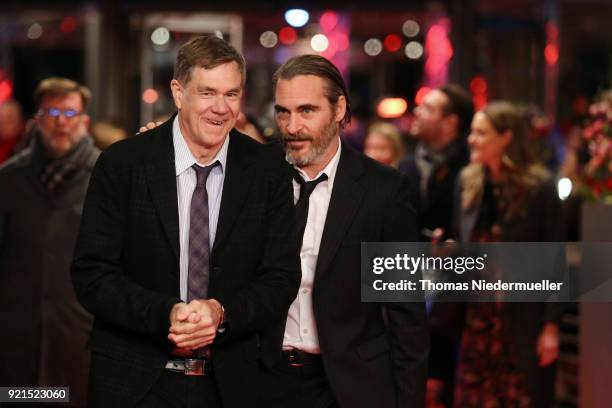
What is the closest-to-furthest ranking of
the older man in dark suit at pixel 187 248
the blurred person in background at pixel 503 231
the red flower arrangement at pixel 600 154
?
the older man in dark suit at pixel 187 248 → the blurred person in background at pixel 503 231 → the red flower arrangement at pixel 600 154

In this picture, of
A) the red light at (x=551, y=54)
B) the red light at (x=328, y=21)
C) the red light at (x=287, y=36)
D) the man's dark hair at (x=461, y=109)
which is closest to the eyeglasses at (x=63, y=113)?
the man's dark hair at (x=461, y=109)

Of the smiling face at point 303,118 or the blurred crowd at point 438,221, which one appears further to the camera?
the blurred crowd at point 438,221

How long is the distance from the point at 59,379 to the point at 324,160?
1.59 m

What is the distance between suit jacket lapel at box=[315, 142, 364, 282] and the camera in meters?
3.53

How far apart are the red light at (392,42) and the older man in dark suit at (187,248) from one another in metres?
7.75

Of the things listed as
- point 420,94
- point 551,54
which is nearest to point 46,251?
point 420,94

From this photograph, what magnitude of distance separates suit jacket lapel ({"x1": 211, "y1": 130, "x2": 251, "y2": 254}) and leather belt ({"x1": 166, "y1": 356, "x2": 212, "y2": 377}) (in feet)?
0.96

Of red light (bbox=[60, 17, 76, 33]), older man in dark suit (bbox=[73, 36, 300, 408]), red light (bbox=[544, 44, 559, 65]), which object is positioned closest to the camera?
older man in dark suit (bbox=[73, 36, 300, 408])

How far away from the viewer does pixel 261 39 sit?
395 inches

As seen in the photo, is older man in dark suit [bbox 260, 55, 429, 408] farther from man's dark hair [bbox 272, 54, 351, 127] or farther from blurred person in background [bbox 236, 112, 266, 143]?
blurred person in background [bbox 236, 112, 266, 143]

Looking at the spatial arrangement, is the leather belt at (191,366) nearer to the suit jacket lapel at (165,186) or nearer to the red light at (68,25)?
the suit jacket lapel at (165,186)

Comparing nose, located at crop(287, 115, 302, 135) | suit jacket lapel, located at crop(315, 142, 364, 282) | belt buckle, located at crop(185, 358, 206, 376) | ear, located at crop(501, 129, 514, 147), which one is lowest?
belt buckle, located at crop(185, 358, 206, 376)

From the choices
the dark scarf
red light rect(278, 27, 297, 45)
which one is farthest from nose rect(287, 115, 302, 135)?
red light rect(278, 27, 297, 45)

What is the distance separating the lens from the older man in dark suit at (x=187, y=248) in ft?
9.91
